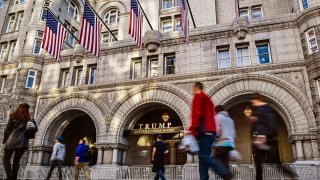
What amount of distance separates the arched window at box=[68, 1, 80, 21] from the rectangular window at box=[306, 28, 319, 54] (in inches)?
959

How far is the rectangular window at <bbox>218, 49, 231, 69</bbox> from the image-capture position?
18844 millimetres

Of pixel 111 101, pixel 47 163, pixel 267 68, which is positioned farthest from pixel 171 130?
pixel 47 163

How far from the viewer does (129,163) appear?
2284 centimetres

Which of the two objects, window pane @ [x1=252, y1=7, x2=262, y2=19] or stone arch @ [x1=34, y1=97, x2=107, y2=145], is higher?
window pane @ [x1=252, y1=7, x2=262, y2=19]

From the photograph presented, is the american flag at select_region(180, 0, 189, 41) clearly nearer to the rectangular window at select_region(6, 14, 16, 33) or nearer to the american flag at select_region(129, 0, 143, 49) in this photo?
the american flag at select_region(129, 0, 143, 49)

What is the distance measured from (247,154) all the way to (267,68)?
→ 6.94m

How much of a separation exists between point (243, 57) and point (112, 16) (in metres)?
18.6

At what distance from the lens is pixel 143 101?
63.8 feet

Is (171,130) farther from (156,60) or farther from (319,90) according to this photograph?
→ (319,90)

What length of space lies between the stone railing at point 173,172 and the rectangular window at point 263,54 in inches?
272

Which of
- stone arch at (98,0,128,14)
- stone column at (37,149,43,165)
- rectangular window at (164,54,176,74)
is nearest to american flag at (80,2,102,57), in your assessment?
rectangular window at (164,54,176,74)

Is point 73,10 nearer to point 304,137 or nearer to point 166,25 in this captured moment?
point 166,25

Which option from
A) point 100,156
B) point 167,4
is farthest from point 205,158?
point 167,4

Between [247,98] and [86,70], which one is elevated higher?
[86,70]
